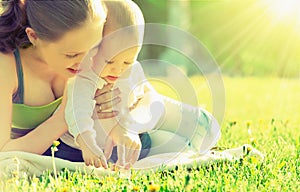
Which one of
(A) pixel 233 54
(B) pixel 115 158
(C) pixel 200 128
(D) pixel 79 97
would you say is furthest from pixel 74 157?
(A) pixel 233 54

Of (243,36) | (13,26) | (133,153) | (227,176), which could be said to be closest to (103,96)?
(133,153)

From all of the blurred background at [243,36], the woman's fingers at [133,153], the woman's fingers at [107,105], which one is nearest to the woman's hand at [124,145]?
the woman's fingers at [133,153]

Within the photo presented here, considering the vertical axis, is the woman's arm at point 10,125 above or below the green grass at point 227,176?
above

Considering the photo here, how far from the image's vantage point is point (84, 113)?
257 centimetres

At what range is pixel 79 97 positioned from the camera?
103 inches

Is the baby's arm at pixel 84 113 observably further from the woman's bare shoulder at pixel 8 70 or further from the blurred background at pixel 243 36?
the blurred background at pixel 243 36

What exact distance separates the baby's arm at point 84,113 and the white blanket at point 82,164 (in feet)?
0.24

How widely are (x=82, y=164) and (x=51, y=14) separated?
0.66 metres

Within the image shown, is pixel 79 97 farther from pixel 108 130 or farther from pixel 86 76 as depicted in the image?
pixel 108 130

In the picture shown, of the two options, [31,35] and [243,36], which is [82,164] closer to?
[31,35]

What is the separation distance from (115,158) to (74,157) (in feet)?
0.67

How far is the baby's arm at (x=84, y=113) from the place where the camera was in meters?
2.52

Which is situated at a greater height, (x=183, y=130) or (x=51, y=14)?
(x=51, y=14)

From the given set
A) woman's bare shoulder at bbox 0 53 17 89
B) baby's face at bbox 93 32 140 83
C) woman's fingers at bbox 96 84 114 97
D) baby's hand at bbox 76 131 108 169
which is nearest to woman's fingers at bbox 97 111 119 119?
woman's fingers at bbox 96 84 114 97
